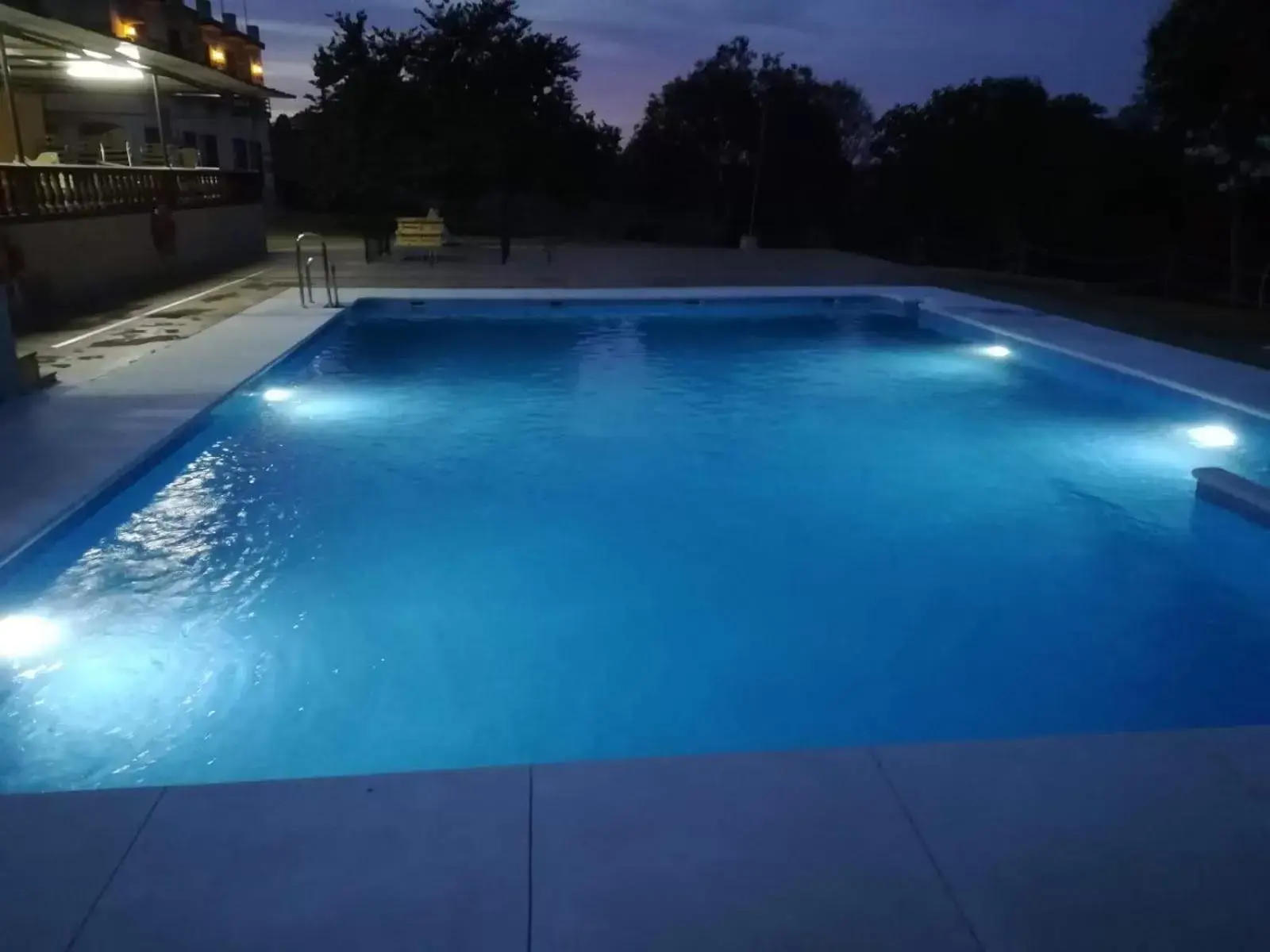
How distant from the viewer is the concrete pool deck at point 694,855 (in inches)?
78.6

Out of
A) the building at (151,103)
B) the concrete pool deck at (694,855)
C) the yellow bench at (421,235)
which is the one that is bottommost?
the concrete pool deck at (694,855)

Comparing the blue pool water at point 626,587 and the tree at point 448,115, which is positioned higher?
the tree at point 448,115

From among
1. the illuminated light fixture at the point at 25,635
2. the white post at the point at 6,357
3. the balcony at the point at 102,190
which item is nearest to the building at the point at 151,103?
the balcony at the point at 102,190

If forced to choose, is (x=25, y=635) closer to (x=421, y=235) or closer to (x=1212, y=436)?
(x=1212, y=436)

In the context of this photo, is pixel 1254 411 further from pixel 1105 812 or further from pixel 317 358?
pixel 317 358

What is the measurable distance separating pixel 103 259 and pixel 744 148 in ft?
65.0

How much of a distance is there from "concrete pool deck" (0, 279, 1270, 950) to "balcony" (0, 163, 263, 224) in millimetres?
9717

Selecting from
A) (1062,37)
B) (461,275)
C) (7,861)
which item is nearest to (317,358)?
(461,275)

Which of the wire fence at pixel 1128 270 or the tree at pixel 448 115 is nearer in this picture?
the wire fence at pixel 1128 270

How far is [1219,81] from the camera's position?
13.7 m

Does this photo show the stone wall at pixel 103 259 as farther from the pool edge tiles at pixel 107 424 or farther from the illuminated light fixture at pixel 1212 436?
the illuminated light fixture at pixel 1212 436

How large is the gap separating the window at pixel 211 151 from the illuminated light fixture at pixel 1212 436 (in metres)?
25.0

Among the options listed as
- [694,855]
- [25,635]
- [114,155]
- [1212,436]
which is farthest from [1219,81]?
[114,155]

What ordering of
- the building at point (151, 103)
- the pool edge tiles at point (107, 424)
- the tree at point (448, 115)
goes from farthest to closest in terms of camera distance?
the tree at point (448, 115)
the building at point (151, 103)
the pool edge tiles at point (107, 424)
